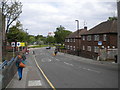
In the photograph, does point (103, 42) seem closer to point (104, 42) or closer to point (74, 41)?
point (104, 42)

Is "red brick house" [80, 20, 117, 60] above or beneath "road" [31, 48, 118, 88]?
above

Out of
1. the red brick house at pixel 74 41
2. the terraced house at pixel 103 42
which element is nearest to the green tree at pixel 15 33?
the terraced house at pixel 103 42

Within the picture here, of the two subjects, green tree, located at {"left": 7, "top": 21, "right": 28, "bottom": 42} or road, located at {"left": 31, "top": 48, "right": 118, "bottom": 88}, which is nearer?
road, located at {"left": 31, "top": 48, "right": 118, "bottom": 88}

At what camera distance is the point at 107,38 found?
107 feet

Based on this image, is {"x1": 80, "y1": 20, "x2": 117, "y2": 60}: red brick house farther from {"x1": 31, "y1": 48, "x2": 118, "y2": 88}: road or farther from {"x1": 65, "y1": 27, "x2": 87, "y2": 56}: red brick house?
{"x1": 65, "y1": 27, "x2": 87, "y2": 56}: red brick house

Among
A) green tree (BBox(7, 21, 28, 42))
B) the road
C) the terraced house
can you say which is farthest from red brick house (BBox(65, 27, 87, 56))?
the road

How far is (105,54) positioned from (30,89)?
829 inches

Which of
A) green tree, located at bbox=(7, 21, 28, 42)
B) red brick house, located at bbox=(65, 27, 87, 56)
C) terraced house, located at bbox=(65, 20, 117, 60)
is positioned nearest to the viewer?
terraced house, located at bbox=(65, 20, 117, 60)

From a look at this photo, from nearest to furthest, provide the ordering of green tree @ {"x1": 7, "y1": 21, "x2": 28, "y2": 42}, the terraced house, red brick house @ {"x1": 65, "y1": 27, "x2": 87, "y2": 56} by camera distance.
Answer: the terraced house
green tree @ {"x1": 7, "y1": 21, "x2": 28, "y2": 42}
red brick house @ {"x1": 65, "y1": 27, "x2": 87, "y2": 56}

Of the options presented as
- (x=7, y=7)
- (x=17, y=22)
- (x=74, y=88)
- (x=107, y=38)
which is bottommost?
(x=74, y=88)

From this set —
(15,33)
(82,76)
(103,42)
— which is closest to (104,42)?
(103,42)

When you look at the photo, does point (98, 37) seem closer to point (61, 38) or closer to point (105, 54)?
point (105, 54)

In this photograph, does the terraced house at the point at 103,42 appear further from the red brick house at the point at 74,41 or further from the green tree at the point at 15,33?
the green tree at the point at 15,33

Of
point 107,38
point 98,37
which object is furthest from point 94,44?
point 107,38
